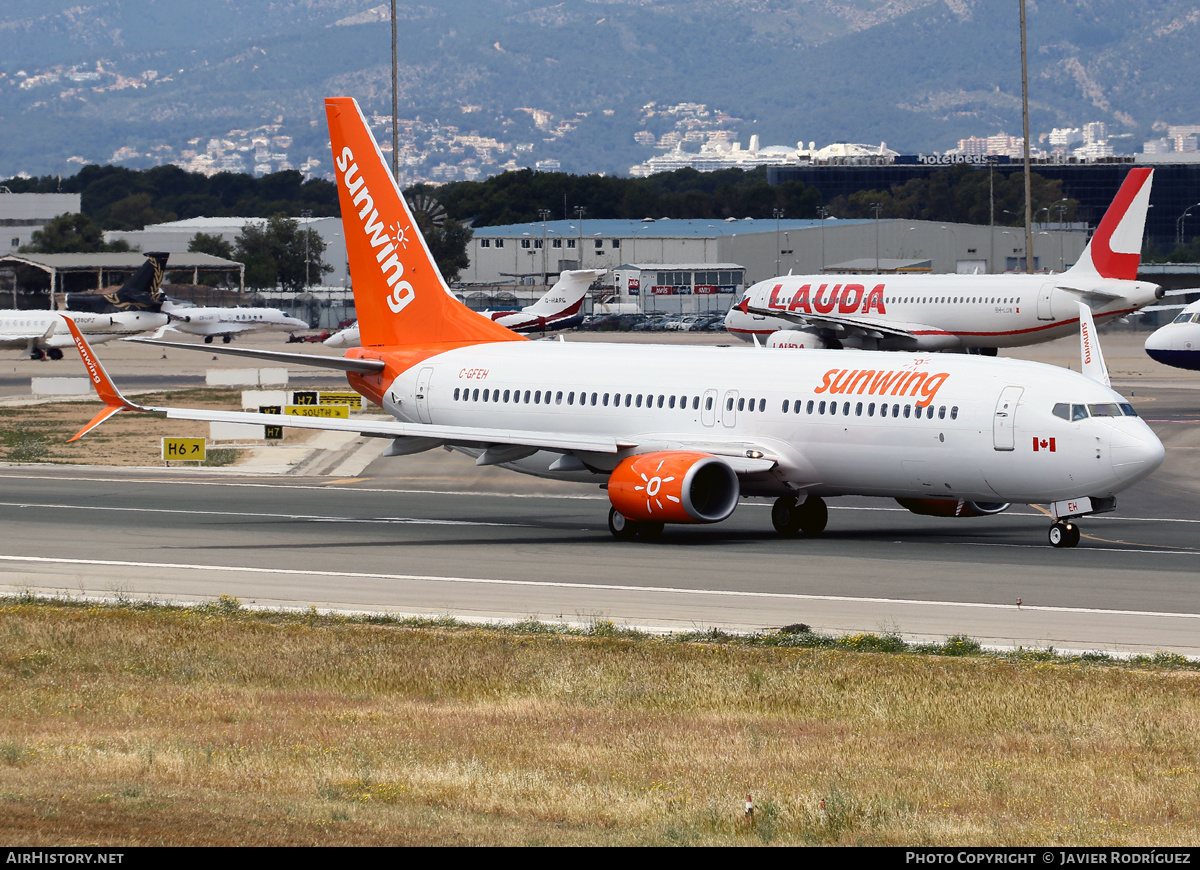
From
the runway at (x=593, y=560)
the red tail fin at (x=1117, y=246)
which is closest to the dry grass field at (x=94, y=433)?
the runway at (x=593, y=560)

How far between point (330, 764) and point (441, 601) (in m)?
11.1

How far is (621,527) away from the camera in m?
33.1

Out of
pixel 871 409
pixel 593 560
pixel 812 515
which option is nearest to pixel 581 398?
pixel 812 515

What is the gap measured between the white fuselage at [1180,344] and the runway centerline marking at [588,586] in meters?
41.7

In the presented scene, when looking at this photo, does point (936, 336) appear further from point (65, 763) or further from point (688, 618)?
point (65, 763)

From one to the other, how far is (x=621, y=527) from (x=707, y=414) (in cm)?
297

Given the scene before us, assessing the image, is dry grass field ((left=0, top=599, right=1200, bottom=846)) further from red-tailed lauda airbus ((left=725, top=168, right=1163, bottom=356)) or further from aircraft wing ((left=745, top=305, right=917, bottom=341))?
aircraft wing ((left=745, top=305, right=917, bottom=341))

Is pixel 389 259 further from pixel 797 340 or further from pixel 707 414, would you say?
pixel 797 340

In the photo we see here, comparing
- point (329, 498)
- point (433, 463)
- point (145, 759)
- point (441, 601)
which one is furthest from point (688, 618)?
point (433, 463)

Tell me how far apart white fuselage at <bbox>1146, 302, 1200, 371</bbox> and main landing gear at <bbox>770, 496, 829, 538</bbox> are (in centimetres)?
3373

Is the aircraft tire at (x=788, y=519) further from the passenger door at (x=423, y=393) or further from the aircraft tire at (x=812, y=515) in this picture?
the passenger door at (x=423, y=393)

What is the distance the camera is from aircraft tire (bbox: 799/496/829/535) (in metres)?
33.9

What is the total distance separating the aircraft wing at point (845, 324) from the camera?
7956 cm

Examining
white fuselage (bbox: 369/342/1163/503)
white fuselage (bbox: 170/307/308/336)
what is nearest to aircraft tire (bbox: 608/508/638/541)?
white fuselage (bbox: 369/342/1163/503)
